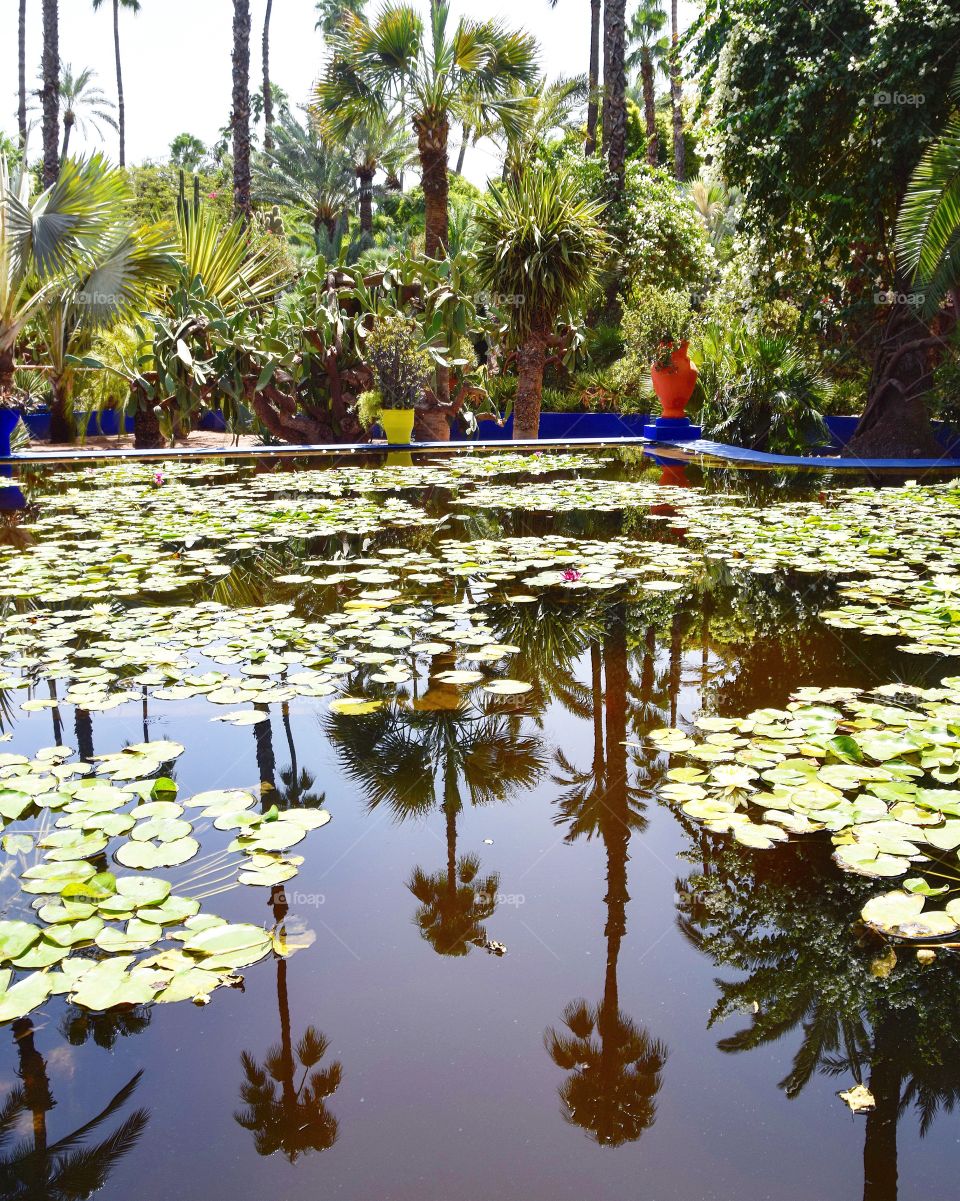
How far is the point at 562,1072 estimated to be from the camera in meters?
1.39

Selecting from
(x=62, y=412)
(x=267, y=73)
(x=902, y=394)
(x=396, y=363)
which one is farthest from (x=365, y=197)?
(x=902, y=394)

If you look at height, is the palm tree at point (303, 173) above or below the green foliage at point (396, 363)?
above

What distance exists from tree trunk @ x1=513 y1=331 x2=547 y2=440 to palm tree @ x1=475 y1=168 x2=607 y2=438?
0.01 meters

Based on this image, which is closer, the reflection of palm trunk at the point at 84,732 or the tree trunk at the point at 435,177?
the reflection of palm trunk at the point at 84,732

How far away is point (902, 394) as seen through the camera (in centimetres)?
979

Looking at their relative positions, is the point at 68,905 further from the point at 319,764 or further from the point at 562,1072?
the point at 562,1072

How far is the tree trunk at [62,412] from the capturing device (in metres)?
12.0

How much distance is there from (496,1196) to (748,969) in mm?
642

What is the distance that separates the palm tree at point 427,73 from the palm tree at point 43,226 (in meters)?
5.00

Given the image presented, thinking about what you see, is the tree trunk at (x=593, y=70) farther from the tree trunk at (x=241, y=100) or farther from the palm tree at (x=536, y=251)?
the palm tree at (x=536, y=251)

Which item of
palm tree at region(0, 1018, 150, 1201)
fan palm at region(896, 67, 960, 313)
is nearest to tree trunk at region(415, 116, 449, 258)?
fan palm at region(896, 67, 960, 313)

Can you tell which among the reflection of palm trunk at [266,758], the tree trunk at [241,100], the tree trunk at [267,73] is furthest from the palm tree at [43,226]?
the tree trunk at [267,73]

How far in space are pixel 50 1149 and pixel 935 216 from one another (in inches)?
327

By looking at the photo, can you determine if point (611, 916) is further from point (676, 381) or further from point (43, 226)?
point (676, 381)
